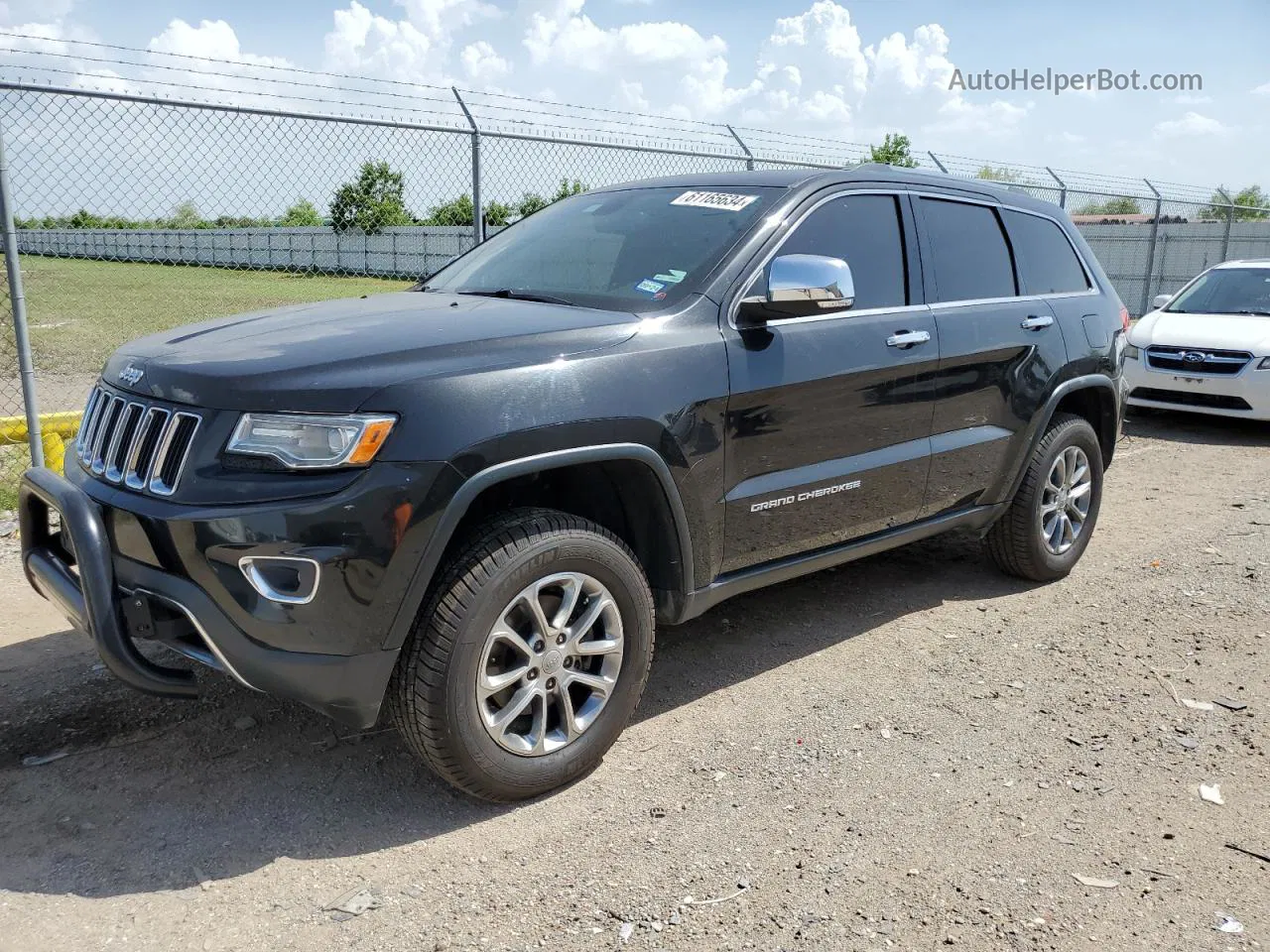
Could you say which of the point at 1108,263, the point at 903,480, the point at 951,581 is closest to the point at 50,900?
the point at 903,480

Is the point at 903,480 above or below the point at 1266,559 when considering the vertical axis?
above

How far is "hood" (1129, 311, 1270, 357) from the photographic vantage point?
950 cm

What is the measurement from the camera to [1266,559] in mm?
5781

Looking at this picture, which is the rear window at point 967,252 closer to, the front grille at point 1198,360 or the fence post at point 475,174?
the fence post at point 475,174

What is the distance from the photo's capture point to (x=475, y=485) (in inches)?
113

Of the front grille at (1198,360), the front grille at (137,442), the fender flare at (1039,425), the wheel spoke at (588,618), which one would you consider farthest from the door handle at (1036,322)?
the front grille at (1198,360)

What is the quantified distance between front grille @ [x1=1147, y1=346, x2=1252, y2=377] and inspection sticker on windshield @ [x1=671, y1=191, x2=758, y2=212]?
731cm

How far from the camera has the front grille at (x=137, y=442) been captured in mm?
2891

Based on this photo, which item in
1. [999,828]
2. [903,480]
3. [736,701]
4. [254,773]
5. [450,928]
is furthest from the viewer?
[903,480]

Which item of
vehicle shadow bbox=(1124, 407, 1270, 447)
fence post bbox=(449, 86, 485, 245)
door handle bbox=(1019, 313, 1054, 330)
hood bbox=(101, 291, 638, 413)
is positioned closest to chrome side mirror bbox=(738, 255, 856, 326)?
hood bbox=(101, 291, 638, 413)

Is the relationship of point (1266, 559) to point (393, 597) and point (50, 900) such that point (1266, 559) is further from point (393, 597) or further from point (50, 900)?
point (50, 900)

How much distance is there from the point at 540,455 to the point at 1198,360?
339 inches

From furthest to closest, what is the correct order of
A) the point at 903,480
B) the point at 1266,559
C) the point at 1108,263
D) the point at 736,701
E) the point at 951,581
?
the point at 1108,263
the point at 1266,559
the point at 951,581
the point at 903,480
the point at 736,701

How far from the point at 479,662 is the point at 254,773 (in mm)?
956
